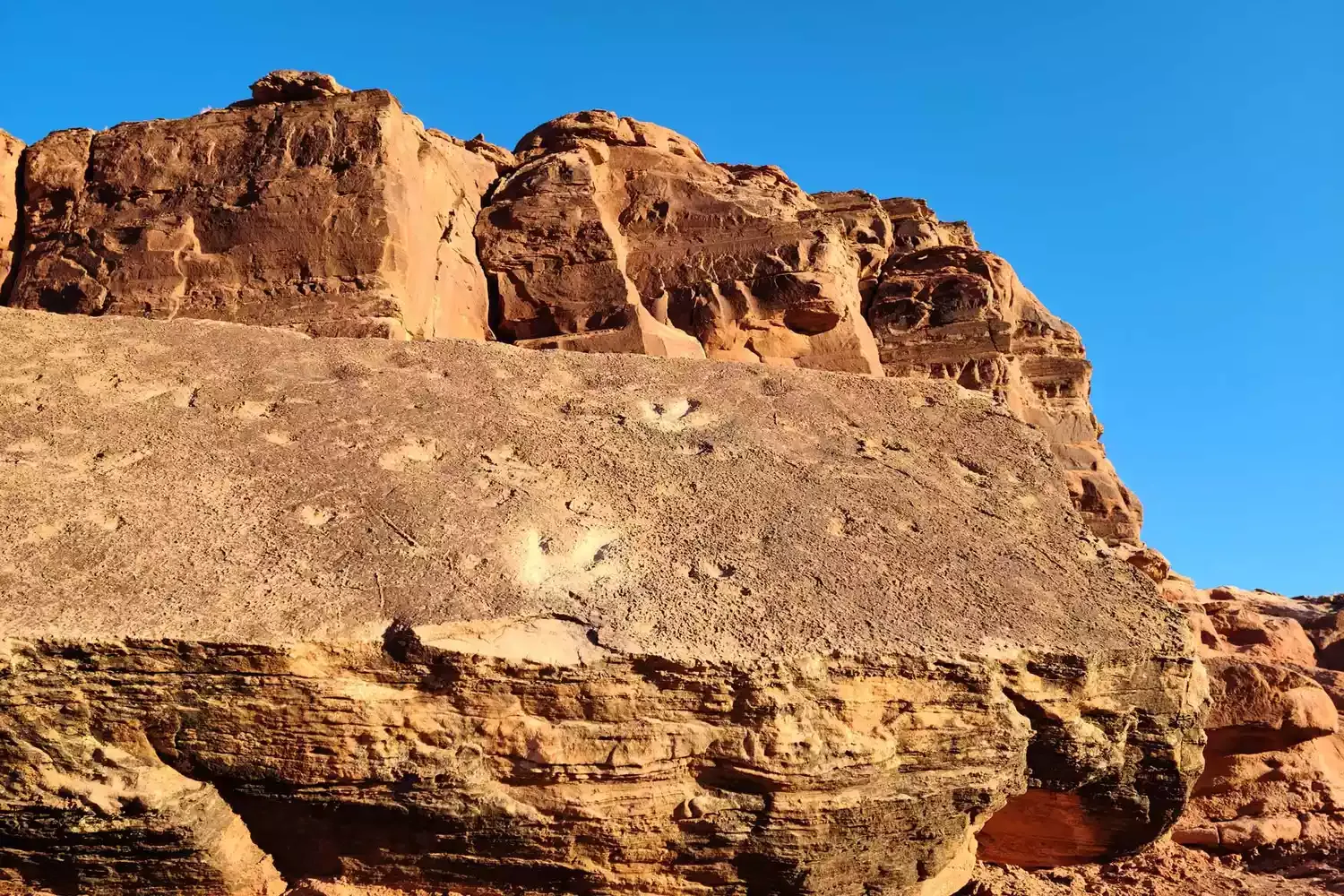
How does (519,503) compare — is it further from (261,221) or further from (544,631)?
(261,221)

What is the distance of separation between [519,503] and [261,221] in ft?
14.4

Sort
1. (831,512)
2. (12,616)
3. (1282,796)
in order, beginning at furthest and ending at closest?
(1282,796) < (831,512) < (12,616)

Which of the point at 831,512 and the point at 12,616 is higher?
the point at 831,512

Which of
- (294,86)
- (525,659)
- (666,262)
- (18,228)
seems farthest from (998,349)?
(18,228)

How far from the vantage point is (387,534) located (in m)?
4.13

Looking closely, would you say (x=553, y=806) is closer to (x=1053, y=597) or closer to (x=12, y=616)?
(x=12, y=616)

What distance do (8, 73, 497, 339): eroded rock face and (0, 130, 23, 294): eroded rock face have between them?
14 centimetres

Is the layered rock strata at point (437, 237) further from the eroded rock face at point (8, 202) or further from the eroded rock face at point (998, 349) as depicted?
the eroded rock face at point (998, 349)

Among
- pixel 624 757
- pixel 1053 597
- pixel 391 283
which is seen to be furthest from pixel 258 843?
pixel 391 283

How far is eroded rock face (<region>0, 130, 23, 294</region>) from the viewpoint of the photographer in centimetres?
823

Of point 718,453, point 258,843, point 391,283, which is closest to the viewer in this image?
point 258,843

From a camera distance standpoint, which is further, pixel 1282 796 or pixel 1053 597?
pixel 1282 796

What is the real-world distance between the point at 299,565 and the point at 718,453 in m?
2.14

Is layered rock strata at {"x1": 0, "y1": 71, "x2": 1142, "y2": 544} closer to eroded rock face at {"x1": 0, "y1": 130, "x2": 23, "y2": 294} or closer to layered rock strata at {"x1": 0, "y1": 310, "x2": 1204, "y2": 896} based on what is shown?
eroded rock face at {"x1": 0, "y1": 130, "x2": 23, "y2": 294}
